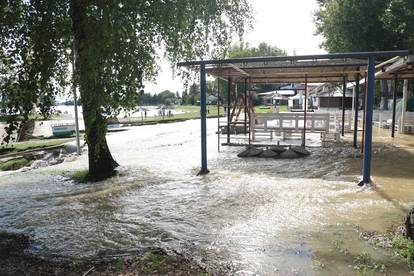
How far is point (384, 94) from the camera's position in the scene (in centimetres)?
2733

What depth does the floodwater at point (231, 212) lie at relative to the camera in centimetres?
498

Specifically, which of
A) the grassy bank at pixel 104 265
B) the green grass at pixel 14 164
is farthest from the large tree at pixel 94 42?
the green grass at pixel 14 164

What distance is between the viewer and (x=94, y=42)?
4.86 meters

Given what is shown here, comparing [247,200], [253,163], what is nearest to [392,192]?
[247,200]

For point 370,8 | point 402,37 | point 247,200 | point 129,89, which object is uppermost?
point 370,8

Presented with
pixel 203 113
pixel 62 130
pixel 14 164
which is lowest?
pixel 14 164

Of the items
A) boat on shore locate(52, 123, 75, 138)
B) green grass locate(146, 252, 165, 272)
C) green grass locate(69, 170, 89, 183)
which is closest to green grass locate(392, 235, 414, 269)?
green grass locate(146, 252, 165, 272)

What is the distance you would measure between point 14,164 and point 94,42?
40.2 feet

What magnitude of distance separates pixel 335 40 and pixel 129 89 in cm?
2299

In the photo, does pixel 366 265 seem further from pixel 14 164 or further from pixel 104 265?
pixel 14 164

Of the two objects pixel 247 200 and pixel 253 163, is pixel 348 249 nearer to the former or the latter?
pixel 247 200

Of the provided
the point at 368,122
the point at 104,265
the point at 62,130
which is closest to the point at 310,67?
the point at 368,122

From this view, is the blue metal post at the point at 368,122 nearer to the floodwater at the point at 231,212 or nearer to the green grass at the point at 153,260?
the floodwater at the point at 231,212

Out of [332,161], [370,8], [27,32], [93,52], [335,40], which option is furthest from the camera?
[335,40]
